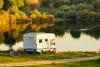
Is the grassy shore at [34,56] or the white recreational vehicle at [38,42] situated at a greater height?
the white recreational vehicle at [38,42]

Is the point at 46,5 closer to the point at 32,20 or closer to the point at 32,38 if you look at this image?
the point at 32,20

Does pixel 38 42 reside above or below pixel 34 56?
above

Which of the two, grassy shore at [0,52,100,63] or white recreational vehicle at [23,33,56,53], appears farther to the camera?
white recreational vehicle at [23,33,56,53]

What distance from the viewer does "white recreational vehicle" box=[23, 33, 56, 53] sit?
42.9 metres

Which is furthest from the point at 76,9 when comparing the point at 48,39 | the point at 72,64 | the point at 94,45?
the point at 72,64

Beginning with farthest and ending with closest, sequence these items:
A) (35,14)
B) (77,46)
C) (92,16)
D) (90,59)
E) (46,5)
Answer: (46,5), (92,16), (35,14), (77,46), (90,59)

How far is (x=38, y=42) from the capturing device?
43031 millimetres

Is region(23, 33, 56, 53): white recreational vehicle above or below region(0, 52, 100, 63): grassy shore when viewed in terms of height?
above

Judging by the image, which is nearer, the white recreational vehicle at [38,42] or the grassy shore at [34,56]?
the grassy shore at [34,56]

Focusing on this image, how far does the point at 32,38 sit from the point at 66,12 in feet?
307

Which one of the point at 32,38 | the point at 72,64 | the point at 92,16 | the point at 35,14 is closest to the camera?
the point at 72,64

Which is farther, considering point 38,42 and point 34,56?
point 38,42

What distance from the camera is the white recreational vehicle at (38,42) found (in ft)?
141

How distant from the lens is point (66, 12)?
136 metres
